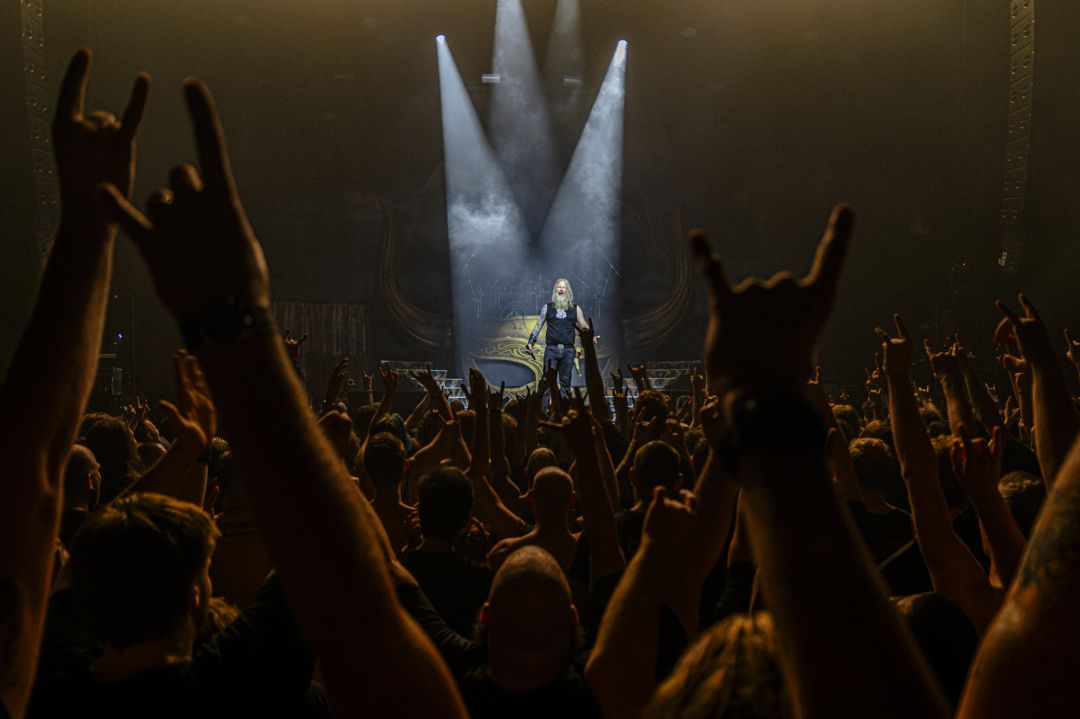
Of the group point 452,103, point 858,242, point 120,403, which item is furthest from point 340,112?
point 858,242

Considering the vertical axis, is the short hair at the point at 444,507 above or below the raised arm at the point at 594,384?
below

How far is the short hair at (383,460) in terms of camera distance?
3.31 meters

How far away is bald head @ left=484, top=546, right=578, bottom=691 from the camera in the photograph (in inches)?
62.4

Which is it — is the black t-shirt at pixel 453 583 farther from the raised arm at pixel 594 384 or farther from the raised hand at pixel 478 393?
the raised arm at pixel 594 384

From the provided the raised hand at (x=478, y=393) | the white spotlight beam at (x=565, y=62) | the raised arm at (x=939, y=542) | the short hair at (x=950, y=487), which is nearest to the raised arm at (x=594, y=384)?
the raised hand at (x=478, y=393)

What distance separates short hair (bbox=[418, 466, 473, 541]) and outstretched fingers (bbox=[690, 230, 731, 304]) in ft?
6.07

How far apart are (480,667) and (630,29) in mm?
18768

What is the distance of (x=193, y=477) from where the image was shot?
8.12ft

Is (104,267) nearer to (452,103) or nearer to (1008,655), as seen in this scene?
(1008,655)

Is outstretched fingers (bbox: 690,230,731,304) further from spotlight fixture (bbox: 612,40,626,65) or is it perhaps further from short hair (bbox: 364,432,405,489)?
spotlight fixture (bbox: 612,40,626,65)

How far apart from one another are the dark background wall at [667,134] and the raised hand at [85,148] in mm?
14482

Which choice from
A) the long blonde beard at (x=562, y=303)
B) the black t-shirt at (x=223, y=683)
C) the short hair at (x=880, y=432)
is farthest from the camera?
the long blonde beard at (x=562, y=303)

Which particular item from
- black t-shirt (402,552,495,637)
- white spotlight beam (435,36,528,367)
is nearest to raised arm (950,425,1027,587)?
black t-shirt (402,552,495,637)

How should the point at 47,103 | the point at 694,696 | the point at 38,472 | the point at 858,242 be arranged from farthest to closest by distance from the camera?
the point at 858,242
the point at 47,103
the point at 38,472
the point at 694,696
